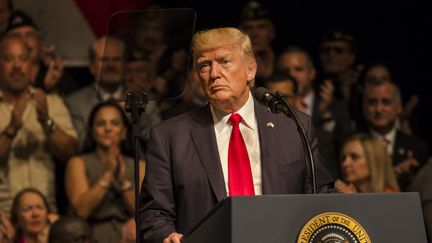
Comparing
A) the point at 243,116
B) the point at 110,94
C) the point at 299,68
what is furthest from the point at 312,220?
the point at 299,68

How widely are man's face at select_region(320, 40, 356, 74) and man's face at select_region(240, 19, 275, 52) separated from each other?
420mm

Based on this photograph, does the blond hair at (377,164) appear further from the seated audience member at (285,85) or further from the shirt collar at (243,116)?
the shirt collar at (243,116)

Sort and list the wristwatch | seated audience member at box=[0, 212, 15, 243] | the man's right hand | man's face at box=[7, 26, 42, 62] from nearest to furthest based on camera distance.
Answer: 1. the man's right hand
2. seated audience member at box=[0, 212, 15, 243]
3. the wristwatch
4. man's face at box=[7, 26, 42, 62]

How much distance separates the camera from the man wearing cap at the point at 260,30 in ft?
21.5

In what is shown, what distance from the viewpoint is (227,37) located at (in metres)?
3.50

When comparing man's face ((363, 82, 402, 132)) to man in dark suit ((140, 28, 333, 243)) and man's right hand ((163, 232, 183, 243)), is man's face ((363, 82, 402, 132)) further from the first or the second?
man's right hand ((163, 232, 183, 243))

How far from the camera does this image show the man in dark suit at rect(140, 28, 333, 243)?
3396 millimetres

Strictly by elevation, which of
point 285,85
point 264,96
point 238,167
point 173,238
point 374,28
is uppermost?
point 374,28

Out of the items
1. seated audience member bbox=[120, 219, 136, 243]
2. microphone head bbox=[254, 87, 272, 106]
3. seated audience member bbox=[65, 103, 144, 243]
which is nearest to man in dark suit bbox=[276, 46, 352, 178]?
seated audience member bbox=[65, 103, 144, 243]

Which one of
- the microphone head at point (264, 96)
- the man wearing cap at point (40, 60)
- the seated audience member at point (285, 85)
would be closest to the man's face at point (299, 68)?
the seated audience member at point (285, 85)

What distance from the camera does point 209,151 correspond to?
346 cm

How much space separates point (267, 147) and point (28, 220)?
271cm

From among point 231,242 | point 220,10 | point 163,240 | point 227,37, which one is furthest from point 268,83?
point 231,242

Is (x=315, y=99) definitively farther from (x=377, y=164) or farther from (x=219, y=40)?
(x=219, y=40)
